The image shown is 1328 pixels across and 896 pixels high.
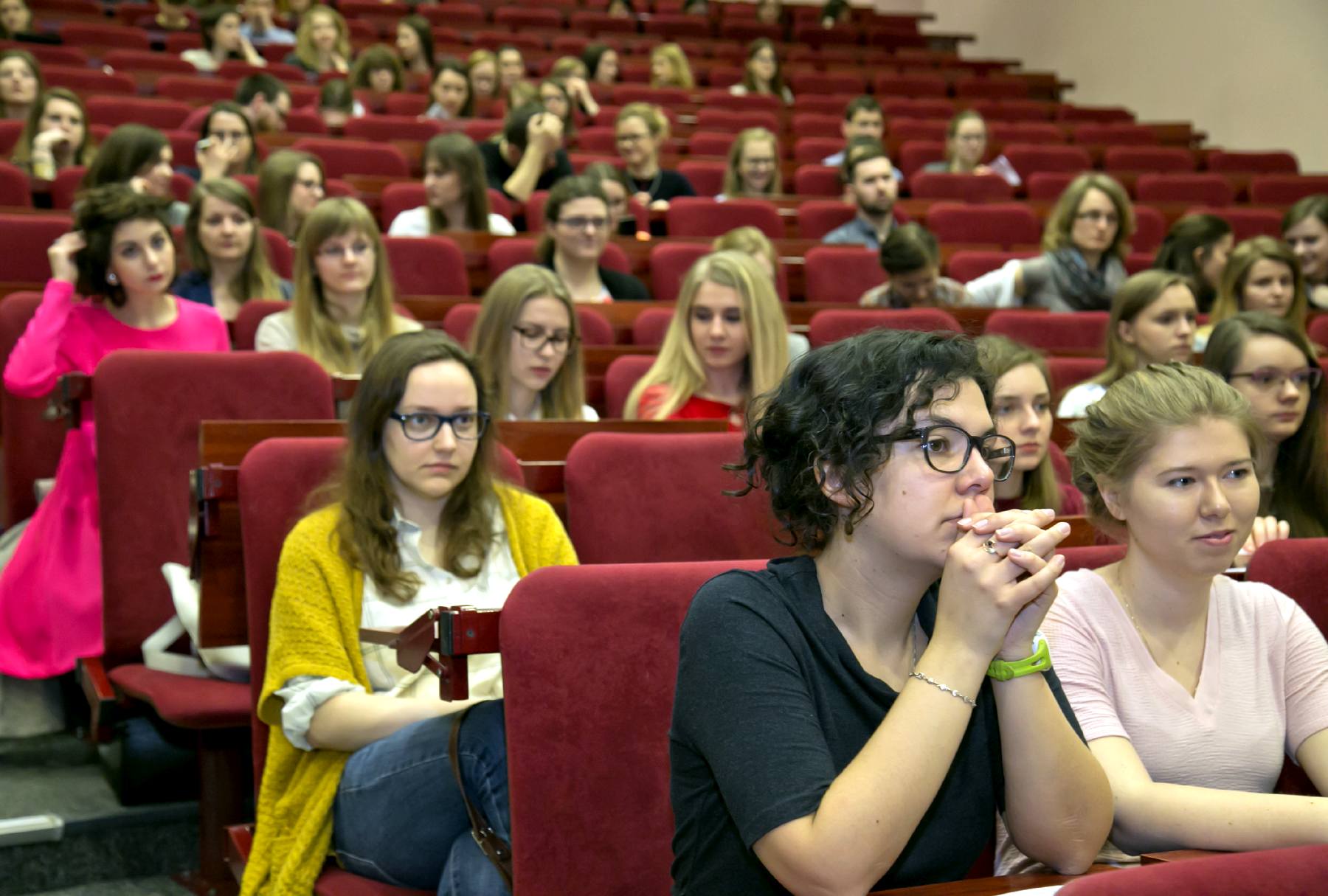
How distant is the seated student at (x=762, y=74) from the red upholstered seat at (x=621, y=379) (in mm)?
2973

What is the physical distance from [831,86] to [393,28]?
1.50 metres

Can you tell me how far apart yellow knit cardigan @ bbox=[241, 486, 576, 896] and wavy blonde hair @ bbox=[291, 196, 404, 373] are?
29.4 inches

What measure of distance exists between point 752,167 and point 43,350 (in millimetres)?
1837

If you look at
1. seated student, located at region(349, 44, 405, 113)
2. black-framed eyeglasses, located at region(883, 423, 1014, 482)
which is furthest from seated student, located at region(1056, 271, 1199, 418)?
seated student, located at region(349, 44, 405, 113)

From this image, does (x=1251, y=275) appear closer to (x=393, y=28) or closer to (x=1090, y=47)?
(x=393, y=28)

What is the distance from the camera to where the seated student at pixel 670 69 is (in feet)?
14.6

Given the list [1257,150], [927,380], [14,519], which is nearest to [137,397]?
[14,519]

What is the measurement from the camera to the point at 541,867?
0.74 metres

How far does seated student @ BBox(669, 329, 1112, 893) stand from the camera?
0.59 metres

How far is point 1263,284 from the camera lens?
205cm

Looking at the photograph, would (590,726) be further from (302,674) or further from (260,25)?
(260,25)

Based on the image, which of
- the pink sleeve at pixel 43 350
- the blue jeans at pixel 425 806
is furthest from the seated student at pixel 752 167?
the blue jeans at pixel 425 806

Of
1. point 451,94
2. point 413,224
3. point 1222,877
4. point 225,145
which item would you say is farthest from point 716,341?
point 451,94

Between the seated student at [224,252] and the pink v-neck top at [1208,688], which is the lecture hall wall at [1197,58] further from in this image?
the pink v-neck top at [1208,688]
